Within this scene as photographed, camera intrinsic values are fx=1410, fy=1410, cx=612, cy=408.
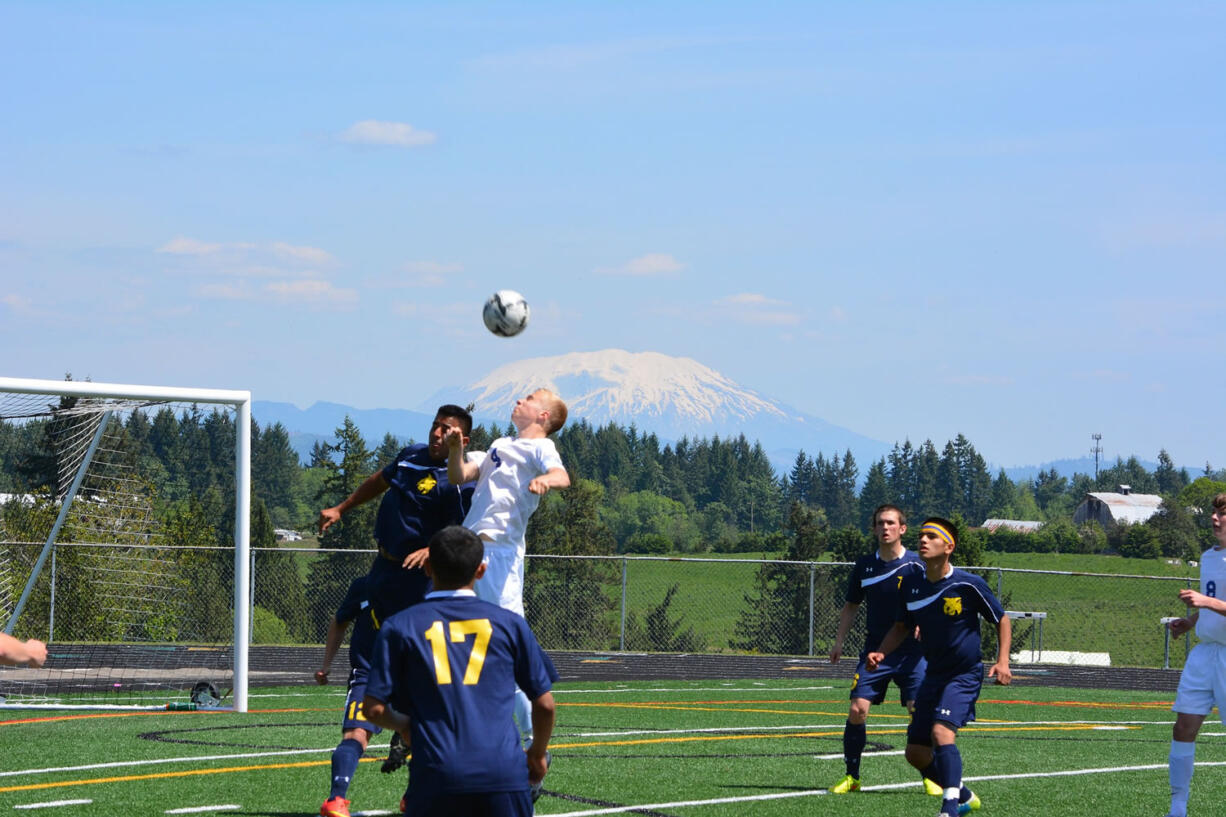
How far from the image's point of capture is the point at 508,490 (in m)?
7.72

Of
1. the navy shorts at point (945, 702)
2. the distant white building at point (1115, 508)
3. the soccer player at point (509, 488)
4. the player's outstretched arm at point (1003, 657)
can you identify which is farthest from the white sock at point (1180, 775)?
the distant white building at point (1115, 508)

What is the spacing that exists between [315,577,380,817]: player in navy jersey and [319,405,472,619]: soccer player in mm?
129

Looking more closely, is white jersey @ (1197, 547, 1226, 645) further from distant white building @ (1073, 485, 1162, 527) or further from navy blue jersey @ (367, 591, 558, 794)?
distant white building @ (1073, 485, 1162, 527)


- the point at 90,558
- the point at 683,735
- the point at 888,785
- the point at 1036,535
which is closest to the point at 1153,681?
the point at 683,735

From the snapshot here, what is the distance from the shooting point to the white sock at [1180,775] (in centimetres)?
842

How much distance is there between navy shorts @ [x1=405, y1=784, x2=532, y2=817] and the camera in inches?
183

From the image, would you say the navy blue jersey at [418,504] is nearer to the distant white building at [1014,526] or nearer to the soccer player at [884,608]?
the soccer player at [884,608]

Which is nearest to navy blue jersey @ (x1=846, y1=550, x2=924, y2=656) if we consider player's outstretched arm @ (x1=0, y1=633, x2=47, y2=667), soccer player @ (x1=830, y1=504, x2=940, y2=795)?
soccer player @ (x1=830, y1=504, x2=940, y2=795)

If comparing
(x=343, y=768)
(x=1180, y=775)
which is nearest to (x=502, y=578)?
(x=343, y=768)

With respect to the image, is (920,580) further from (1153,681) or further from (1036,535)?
(1036,535)

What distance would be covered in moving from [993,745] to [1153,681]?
13.4 metres

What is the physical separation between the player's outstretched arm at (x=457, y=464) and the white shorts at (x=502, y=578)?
387 mm

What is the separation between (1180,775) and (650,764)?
3681 mm

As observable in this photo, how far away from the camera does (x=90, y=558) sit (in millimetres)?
23703
